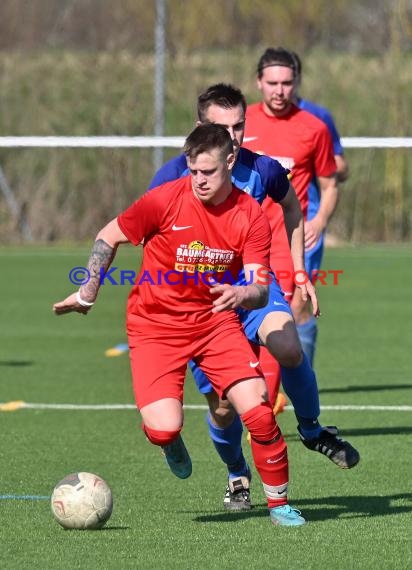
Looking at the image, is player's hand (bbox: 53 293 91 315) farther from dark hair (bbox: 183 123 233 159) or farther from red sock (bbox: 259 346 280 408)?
red sock (bbox: 259 346 280 408)

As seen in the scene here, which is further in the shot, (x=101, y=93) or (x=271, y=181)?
(x=101, y=93)

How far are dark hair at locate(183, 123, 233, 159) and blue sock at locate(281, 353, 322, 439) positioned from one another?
50.3 inches

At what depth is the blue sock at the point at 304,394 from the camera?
246 inches

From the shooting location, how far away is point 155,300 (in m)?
5.77

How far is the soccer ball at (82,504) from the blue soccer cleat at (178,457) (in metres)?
0.46

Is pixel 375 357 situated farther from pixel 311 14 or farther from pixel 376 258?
pixel 311 14

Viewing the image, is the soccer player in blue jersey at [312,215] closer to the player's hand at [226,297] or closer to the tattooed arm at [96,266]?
the tattooed arm at [96,266]

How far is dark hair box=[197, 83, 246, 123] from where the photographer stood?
19.7 ft

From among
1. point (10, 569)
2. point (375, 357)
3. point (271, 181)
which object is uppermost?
point (271, 181)

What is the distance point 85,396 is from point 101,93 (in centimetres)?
1256

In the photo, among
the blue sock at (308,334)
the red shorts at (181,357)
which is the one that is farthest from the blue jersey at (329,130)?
the red shorts at (181,357)

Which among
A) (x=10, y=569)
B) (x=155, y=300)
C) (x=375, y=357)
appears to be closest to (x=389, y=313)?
(x=375, y=357)

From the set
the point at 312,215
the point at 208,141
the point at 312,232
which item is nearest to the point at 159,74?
the point at 312,215

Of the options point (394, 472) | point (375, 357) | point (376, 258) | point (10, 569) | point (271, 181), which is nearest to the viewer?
point (10, 569)
